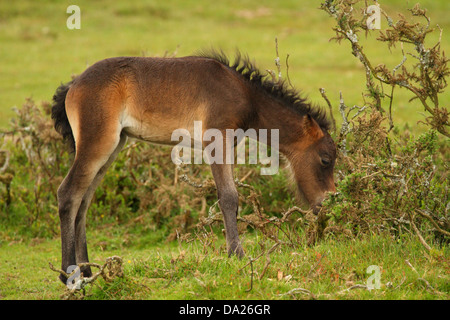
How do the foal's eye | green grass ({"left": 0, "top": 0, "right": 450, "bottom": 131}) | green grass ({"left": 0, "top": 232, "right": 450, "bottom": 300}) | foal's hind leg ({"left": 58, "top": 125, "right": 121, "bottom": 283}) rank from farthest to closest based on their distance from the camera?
green grass ({"left": 0, "top": 0, "right": 450, "bottom": 131}) < the foal's eye < foal's hind leg ({"left": 58, "top": 125, "right": 121, "bottom": 283}) < green grass ({"left": 0, "top": 232, "right": 450, "bottom": 300})

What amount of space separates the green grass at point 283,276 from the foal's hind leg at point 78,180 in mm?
527

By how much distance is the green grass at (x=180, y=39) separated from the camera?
60.1ft

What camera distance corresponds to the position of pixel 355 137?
7332mm

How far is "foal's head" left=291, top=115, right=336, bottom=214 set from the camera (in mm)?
6996

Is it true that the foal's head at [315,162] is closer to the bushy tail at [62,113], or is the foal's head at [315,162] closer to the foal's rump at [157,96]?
the foal's rump at [157,96]

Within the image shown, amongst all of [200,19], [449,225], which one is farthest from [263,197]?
[200,19]

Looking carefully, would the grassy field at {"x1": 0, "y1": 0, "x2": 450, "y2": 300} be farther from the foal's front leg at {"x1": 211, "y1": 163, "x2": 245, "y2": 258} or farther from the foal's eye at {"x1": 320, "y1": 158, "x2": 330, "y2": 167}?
the foal's eye at {"x1": 320, "y1": 158, "x2": 330, "y2": 167}

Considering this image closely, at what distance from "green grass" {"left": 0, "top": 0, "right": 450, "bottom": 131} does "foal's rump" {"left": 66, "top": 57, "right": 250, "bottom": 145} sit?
8310 millimetres

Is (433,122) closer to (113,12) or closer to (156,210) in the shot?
(156,210)

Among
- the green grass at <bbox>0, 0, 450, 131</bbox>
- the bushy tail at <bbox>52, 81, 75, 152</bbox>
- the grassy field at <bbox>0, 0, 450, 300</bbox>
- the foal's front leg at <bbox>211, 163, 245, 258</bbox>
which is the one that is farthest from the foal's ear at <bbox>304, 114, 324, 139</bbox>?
the green grass at <bbox>0, 0, 450, 131</bbox>

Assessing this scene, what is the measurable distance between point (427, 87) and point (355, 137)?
3.18ft

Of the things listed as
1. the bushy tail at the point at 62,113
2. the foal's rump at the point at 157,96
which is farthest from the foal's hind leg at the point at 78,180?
the bushy tail at the point at 62,113

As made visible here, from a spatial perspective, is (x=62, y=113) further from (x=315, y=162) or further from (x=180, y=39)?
(x=180, y=39)

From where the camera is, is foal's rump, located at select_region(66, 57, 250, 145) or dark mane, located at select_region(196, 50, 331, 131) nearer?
foal's rump, located at select_region(66, 57, 250, 145)
